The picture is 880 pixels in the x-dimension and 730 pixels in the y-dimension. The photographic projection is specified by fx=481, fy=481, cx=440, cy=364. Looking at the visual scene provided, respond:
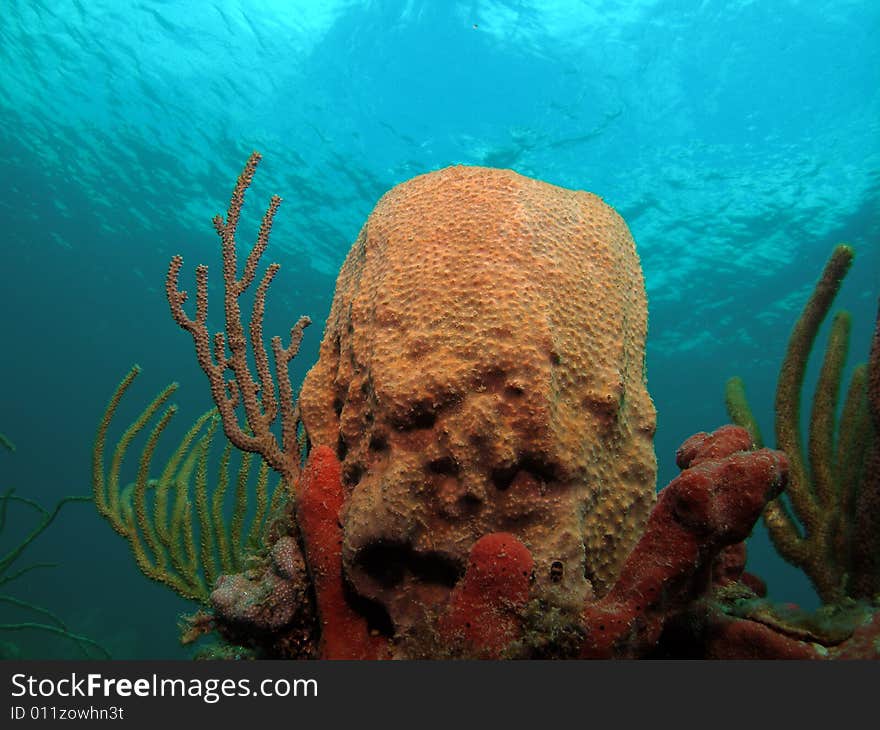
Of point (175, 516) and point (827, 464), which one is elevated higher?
point (827, 464)

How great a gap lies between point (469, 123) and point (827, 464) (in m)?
14.3

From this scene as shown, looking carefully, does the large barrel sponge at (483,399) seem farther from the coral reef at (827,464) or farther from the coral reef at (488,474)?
the coral reef at (827,464)

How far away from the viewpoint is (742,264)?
64.2ft

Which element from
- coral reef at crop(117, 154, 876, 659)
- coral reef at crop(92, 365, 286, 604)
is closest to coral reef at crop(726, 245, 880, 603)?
coral reef at crop(117, 154, 876, 659)

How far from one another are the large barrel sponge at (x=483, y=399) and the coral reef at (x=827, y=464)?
132 centimetres

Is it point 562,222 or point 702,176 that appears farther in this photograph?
point 702,176

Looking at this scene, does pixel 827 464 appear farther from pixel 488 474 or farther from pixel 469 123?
pixel 469 123

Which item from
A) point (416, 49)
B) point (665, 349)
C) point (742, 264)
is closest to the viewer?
point (416, 49)

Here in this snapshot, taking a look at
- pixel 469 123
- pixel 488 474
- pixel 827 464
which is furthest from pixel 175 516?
pixel 469 123

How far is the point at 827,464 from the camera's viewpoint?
9.91 ft

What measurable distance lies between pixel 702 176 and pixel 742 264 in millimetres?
6259

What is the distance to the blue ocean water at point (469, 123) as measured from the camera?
12.2m

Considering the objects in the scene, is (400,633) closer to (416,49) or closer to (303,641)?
(303,641)

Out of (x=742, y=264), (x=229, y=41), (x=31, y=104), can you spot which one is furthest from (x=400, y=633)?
(x=31, y=104)
